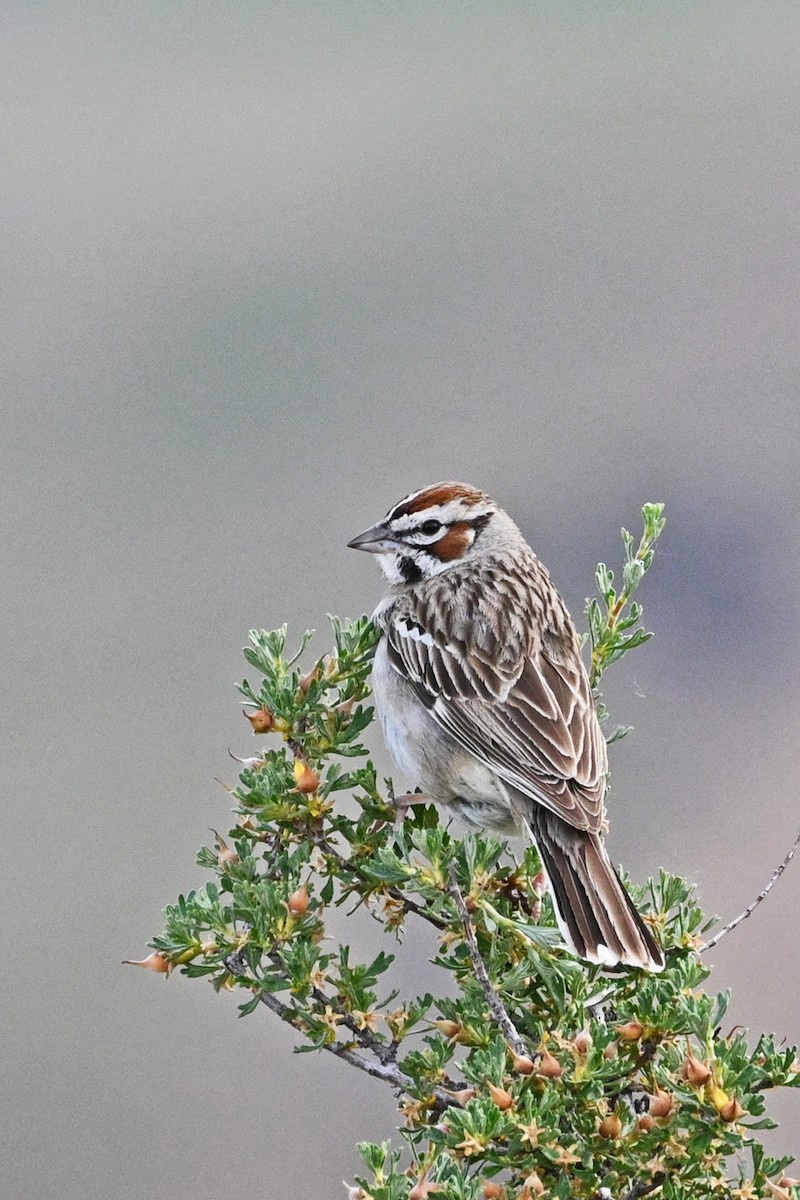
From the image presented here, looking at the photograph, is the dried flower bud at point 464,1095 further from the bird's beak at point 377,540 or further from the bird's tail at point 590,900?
the bird's beak at point 377,540

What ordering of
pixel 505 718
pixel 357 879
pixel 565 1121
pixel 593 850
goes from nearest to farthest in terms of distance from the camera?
pixel 565 1121 < pixel 357 879 < pixel 593 850 < pixel 505 718

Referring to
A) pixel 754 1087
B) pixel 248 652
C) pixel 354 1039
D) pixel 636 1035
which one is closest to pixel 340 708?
pixel 248 652

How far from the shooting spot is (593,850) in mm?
2791

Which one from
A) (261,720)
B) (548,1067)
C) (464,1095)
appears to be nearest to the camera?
(548,1067)

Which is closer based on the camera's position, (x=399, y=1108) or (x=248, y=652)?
(x=399, y=1108)

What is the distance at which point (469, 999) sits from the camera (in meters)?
2.29

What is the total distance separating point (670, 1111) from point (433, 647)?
1.53 m

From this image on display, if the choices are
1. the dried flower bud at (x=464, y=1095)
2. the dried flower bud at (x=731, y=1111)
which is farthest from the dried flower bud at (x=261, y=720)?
the dried flower bud at (x=731, y=1111)

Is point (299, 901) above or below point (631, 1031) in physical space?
above

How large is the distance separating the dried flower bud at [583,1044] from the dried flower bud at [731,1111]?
A: 0.68ft

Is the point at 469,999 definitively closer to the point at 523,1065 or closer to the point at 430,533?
the point at 523,1065

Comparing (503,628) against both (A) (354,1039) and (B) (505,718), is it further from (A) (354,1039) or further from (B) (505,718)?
(A) (354,1039)

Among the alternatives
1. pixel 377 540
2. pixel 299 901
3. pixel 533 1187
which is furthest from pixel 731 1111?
pixel 377 540

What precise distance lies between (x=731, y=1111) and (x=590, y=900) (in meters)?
0.60
